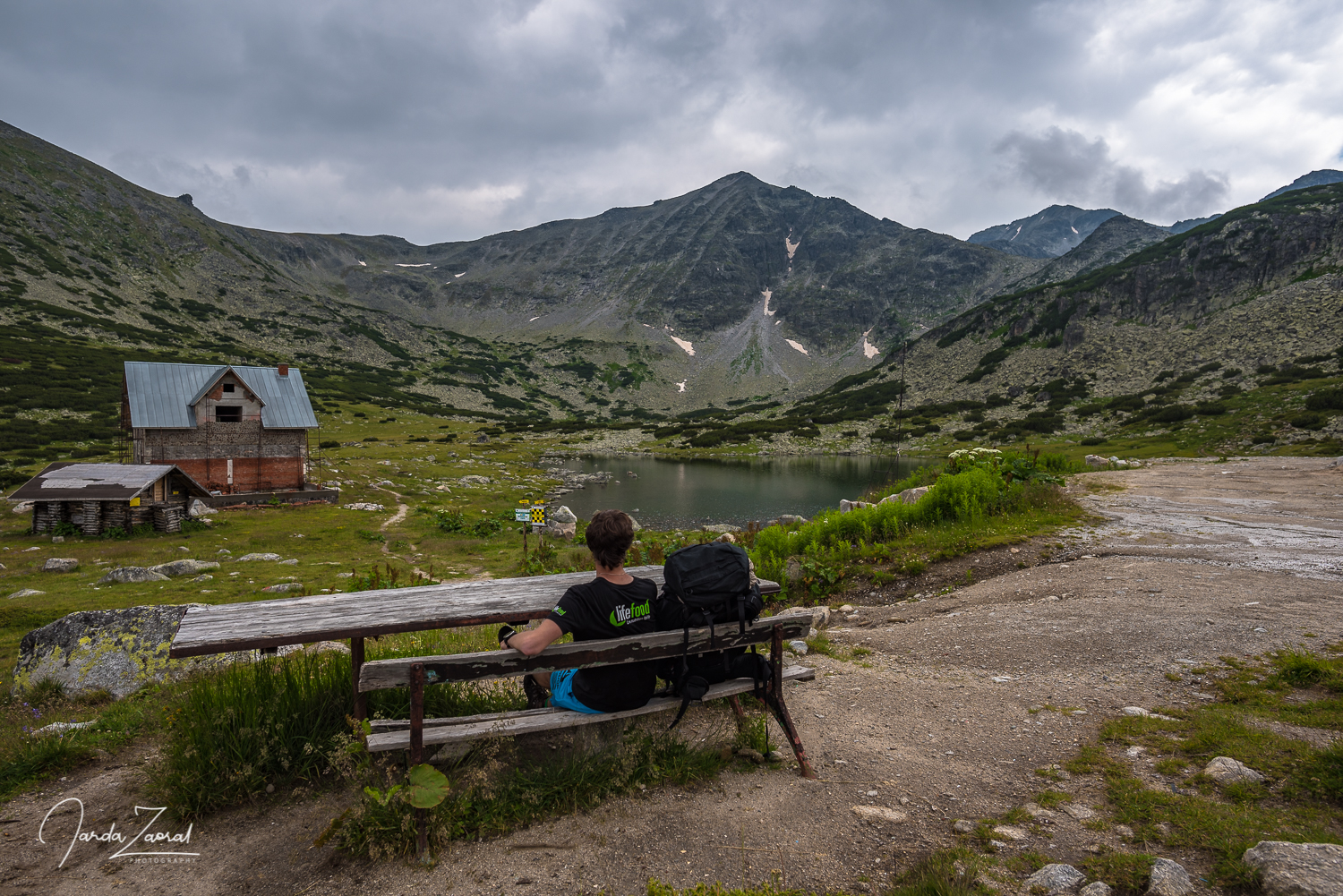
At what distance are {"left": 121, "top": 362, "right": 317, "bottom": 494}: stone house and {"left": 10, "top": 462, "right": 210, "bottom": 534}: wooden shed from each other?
909 cm

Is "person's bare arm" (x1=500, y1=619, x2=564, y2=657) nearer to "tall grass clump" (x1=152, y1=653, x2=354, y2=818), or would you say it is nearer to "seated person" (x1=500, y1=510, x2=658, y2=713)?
"seated person" (x1=500, y1=510, x2=658, y2=713)

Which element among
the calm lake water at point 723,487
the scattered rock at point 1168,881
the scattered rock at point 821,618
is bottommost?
the calm lake water at point 723,487

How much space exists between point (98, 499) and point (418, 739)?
26.7m

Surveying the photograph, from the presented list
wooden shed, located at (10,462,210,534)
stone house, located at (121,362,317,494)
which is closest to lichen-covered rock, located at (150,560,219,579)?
wooden shed, located at (10,462,210,534)

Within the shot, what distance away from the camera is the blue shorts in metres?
4.91

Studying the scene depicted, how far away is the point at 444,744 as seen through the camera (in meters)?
4.66

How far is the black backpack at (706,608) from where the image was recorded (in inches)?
192

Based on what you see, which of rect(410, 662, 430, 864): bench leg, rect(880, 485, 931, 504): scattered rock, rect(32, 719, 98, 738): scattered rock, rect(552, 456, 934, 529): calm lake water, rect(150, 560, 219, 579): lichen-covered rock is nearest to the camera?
rect(410, 662, 430, 864): bench leg

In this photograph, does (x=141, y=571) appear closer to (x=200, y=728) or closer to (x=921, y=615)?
(x=200, y=728)

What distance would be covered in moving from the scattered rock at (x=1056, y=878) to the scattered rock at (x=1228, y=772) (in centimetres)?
185

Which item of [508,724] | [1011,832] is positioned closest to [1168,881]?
[1011,832]

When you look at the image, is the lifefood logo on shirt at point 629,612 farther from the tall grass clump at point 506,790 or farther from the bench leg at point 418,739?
the bench leg at point 418,739

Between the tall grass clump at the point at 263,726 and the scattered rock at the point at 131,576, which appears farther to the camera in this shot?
the scattered rock at the point at 131,576

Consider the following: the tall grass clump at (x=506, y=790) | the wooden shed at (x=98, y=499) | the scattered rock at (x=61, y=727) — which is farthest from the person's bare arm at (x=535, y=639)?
the wooden shed at (x=98, y=499)
